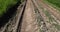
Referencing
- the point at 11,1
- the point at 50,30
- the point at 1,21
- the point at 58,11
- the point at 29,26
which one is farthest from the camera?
the point at 11,1

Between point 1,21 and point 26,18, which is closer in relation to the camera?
point 1,21

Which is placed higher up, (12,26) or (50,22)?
(12,26)

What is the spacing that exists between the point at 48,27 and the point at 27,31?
1081mm

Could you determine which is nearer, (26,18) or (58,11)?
(26,18)

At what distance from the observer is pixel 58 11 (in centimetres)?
1172

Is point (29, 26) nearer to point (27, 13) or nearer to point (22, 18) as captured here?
point (22, 18)

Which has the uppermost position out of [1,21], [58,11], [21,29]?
[1,21]

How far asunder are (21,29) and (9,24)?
109cm

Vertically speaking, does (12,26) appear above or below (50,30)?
above

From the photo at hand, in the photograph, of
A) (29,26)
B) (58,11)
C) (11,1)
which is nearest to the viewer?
(29,26)

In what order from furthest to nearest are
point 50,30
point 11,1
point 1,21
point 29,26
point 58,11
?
1. point 11,1
2. point 58,11
3. point 1,21
4. point 29,26
5. point 50,30

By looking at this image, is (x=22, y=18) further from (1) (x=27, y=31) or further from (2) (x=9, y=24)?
(1) (x=27, y=31)

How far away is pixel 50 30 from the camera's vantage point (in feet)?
27.4

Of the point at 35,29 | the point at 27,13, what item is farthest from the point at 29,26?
the point at 27,13
